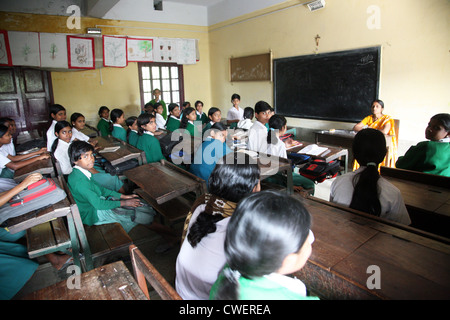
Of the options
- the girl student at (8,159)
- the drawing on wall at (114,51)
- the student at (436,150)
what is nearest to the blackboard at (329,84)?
the student at (436,150)

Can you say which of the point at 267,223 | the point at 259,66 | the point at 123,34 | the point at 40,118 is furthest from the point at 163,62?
the point at 267,223

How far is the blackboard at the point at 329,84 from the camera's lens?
15.6 feet

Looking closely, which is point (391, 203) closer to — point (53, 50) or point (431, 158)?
point (431, 158)

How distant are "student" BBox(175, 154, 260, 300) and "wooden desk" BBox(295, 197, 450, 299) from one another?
349mm

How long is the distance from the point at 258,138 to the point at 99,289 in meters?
2.41

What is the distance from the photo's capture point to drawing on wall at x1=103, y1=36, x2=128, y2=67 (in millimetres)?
6438

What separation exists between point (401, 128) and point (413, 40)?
51.0 inches

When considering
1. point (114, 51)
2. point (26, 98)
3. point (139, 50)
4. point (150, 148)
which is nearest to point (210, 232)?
point (150, 148)

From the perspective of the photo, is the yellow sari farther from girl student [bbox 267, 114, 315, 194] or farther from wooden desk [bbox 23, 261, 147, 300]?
wooden desk [bbox 23, 261, 147, 300]

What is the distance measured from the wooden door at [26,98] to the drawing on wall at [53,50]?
469 millimetres

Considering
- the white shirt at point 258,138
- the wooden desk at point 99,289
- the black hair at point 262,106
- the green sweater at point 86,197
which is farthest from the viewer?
the black hair at point 262,106

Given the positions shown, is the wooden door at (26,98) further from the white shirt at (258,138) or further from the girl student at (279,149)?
the girl student at (279,149)

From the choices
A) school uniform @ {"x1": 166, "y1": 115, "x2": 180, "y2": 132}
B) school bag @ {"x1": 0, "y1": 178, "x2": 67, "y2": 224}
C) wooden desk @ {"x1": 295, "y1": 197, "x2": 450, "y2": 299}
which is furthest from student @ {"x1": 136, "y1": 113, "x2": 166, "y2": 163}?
wooden desk @ {"x1": 295, "y1": 197, "x2": 450, "y2": 299}
